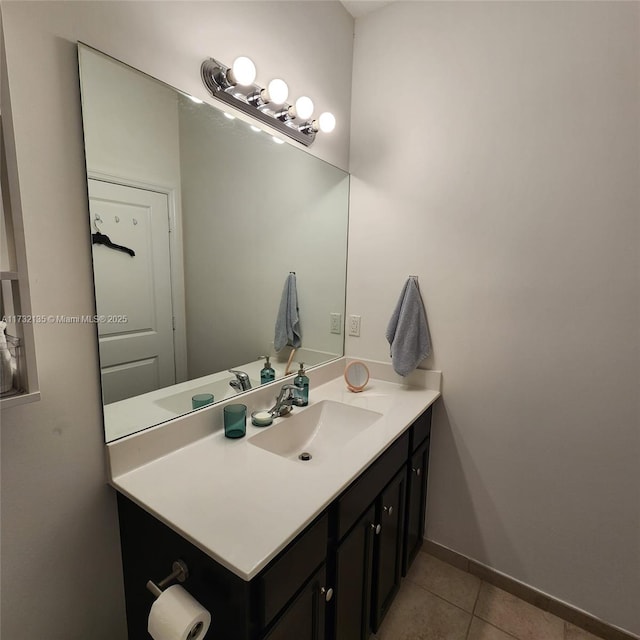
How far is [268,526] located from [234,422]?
0.46 metres

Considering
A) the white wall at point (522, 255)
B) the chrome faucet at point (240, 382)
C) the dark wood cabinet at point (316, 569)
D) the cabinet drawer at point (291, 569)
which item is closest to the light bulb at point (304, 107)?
the white wall at point (522, 255)

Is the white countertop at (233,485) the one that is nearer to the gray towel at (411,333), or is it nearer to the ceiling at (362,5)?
the gray towel at (411,333)

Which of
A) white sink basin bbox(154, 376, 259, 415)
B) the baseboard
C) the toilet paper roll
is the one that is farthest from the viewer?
the baseboard

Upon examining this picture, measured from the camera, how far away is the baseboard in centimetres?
140

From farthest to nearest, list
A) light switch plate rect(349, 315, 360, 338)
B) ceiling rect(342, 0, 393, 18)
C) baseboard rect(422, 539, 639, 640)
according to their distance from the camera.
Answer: light switch plate rect(349, 315, 360, 338), ceiling rect(342, 0, 393, 18), baseboard rect(422, 539, 639, 640)

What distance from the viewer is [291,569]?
32.9 inches

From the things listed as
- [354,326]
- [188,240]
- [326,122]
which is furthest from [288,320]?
[326,122]

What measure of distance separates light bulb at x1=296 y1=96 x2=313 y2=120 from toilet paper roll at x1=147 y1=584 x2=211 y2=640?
5.29 feet

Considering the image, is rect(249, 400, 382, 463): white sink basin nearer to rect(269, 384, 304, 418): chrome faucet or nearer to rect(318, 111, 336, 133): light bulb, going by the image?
rect(269, 384, 304, 418): chrome faucet

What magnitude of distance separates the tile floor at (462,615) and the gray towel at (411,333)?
3.24 ft

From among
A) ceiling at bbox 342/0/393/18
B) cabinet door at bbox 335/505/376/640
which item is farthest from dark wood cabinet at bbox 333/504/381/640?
ceiling at bbox 342/0/393/18

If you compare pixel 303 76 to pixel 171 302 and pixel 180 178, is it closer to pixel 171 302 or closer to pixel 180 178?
pixel 180 178

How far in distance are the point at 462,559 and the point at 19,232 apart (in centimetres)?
211

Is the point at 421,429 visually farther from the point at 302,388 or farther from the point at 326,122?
the point at 326,122
